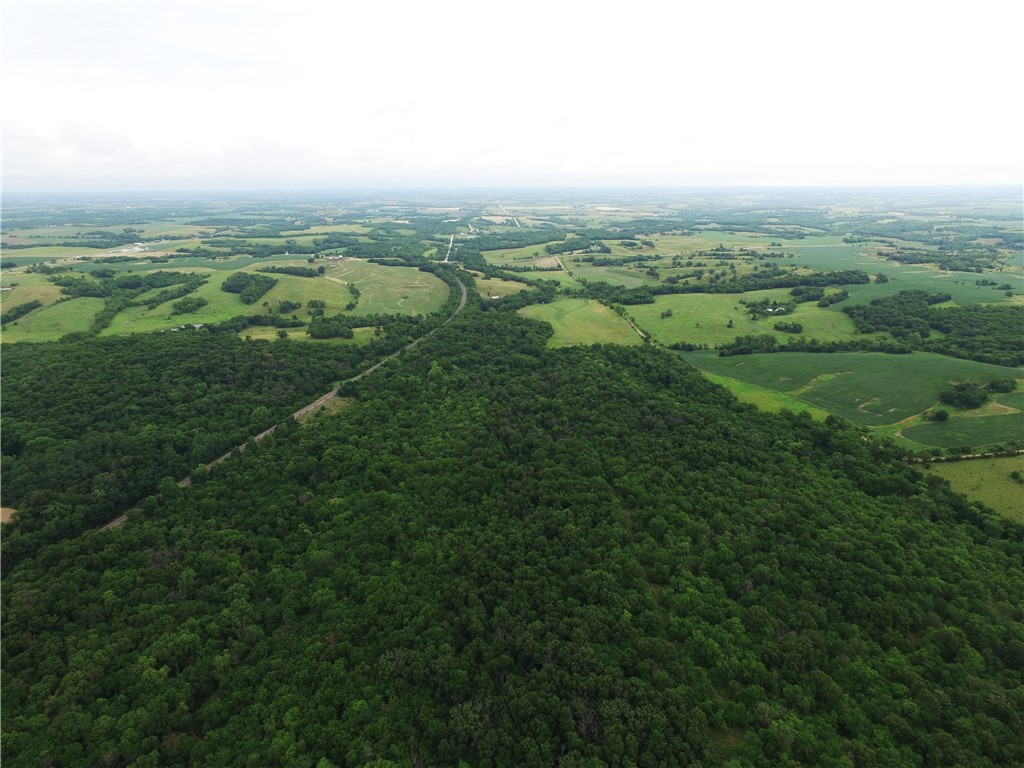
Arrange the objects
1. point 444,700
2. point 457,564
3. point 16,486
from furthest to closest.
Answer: point 16,486 → point 457,564 → point 444,700

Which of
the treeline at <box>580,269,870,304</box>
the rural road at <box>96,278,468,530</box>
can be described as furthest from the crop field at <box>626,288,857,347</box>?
the rural road at <box>96,278,468,530</box>

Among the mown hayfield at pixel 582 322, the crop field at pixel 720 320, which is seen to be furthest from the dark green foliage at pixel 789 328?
the mown hayfield at pixel 582 322

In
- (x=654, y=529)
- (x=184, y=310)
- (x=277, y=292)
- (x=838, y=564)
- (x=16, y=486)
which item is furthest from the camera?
(x=277, y=292)

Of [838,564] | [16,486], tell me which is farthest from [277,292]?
[838,564]

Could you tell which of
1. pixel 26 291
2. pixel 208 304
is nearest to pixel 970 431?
pixel 208 304

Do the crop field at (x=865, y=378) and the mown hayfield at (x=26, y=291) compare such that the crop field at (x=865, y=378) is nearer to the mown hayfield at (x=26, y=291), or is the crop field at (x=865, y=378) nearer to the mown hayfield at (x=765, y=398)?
the mown hayfield at (x=765, y=398)

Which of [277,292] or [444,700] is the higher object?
[277,292]

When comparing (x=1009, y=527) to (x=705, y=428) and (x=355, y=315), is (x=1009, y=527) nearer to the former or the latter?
(x=705, y=428)

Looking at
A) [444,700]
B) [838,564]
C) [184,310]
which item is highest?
[184,310]

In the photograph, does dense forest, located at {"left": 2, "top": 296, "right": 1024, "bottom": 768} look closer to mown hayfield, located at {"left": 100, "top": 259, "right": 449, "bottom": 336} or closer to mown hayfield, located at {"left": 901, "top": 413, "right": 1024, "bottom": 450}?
mown hayfield, located at {"left": 901, "top": 413, "right": 1024, "bottom": 450}
